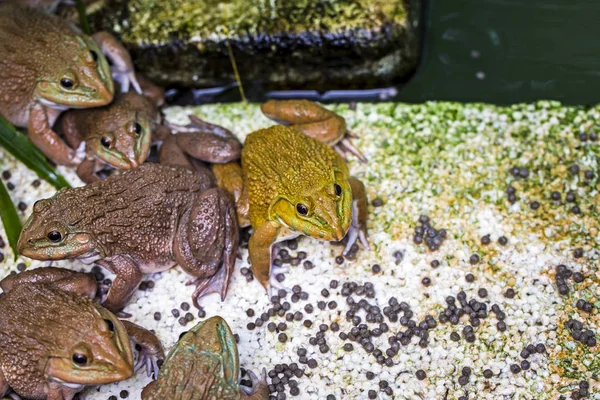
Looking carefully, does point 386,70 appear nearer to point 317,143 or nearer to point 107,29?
point 317,143

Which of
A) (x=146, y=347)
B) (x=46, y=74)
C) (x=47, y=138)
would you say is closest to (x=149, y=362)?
(x=146, y=347)

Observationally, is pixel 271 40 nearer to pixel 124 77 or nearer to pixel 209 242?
pixel 124 77

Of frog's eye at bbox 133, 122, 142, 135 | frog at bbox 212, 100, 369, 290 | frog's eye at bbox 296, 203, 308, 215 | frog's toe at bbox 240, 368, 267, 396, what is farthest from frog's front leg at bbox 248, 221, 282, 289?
frog's eye at bbox 133, 122, 142, 135

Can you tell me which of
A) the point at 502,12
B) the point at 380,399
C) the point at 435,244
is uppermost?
the point at 502,12

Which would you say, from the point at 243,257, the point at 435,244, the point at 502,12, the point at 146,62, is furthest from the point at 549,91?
the point at 146,62

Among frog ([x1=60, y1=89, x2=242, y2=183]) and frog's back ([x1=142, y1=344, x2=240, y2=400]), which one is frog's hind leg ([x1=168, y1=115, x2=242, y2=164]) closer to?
frog ([x1=60, y1=89, x2=242, y2=183])

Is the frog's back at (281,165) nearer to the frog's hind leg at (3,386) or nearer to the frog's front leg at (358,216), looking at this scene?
the frog's front leg at (358,216)
